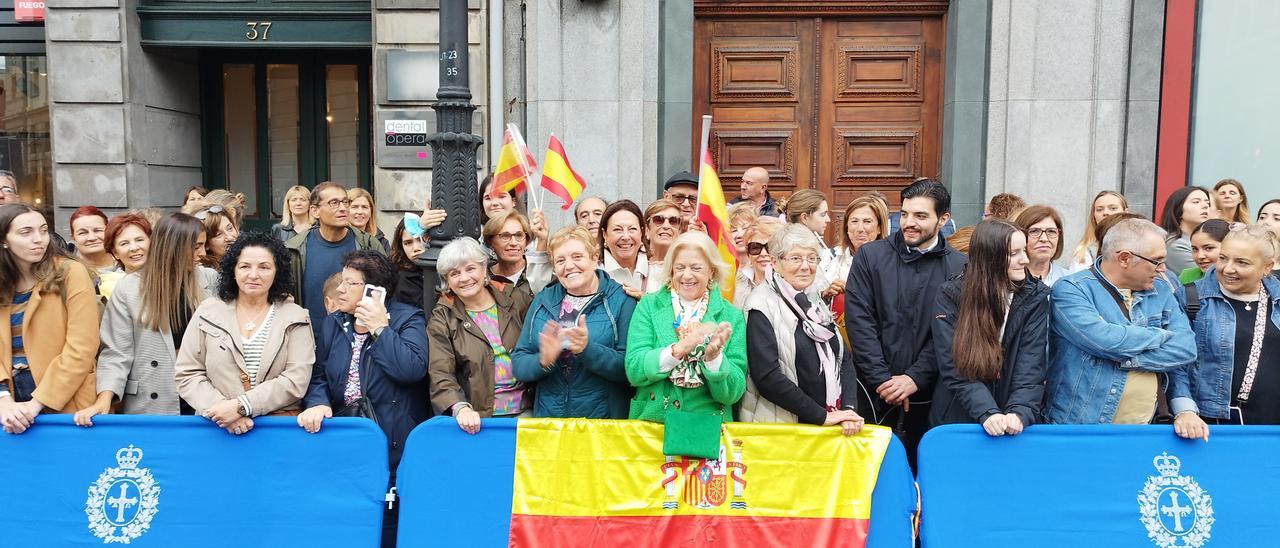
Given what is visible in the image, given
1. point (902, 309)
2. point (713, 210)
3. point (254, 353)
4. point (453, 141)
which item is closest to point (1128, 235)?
point (902, 309)

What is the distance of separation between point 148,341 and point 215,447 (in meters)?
0.72

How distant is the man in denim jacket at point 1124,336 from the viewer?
4523 mm

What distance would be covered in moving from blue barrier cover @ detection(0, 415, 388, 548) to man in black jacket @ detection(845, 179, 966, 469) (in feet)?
8.36

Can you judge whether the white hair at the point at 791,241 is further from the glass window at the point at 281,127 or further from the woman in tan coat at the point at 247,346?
the glass window at the point at 281,127

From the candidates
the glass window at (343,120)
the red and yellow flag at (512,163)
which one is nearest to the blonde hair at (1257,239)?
the red and yellow flag at (512,163)

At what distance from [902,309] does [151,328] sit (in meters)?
3.92

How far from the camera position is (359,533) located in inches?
182

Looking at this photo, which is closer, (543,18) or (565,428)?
(565,428)

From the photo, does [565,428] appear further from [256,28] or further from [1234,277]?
[256,28]

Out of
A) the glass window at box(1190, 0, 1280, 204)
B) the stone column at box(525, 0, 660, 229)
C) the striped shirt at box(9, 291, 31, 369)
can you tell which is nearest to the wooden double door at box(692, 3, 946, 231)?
the stone column at box(525, 0, 660, 229)

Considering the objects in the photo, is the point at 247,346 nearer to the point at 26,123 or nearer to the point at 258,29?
the point at 258,29

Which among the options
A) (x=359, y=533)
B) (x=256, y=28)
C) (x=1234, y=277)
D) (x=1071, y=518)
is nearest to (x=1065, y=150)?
(x=1234, y=277)

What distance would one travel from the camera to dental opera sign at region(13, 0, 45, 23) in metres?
11.0

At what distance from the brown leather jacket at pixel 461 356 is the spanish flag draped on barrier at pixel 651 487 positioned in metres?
0.25
